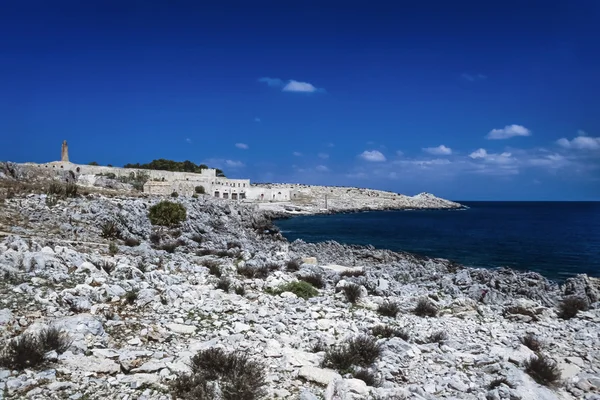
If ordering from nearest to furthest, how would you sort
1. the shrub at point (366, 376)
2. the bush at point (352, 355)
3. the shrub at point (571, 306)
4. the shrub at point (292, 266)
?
the shrub at point (366, 376) < the bush at point (352, 355) < the shrub at point (571, 306) < the shrub at point (292, 266)

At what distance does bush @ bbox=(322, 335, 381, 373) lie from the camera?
23.0 feet

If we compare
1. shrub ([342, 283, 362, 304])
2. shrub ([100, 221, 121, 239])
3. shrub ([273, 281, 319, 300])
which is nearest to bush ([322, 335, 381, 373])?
shrub ([342, 283, 362, 304])

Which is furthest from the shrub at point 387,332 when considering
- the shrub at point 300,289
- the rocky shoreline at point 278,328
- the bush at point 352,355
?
the shrub at point 300,289

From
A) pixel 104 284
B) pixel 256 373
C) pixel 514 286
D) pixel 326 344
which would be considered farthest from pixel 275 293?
pixel 514 286

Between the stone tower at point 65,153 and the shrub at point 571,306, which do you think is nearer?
the shrub at point 571,306

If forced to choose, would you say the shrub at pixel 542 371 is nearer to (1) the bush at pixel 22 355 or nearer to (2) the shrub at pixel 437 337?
(2) the shrub at pixel 437 337

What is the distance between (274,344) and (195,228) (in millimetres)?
21080

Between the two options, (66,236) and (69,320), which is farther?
(66,236)

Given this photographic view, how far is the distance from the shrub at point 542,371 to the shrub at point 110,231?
1879cm

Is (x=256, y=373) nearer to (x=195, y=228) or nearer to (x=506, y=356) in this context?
(x=506, y=356)

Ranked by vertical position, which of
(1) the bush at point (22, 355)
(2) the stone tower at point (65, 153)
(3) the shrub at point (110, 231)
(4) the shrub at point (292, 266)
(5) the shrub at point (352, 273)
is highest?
(2) the stone tower at point (65, 153)

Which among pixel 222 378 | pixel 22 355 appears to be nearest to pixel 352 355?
pixel 222 378

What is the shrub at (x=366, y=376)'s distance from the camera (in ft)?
21.1

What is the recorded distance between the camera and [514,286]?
654 inches
